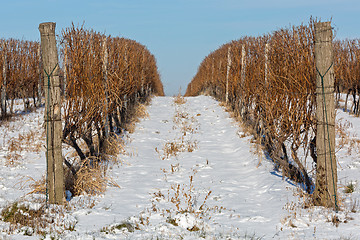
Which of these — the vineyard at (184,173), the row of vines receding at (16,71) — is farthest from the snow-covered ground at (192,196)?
the row of vines receding at (16,71)

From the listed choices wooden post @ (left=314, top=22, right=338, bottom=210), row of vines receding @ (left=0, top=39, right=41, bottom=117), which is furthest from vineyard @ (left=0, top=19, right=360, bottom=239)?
row of vines receding @ (left=0, top=39, right=41, bottom=117)

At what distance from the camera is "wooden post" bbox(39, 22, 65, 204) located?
5.23 metres

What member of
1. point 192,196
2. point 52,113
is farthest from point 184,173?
point 52,113

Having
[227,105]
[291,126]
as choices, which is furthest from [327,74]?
[227,105]

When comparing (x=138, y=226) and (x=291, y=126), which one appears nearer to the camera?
(x=138, y=226)

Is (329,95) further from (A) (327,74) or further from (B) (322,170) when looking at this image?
(B) (322,170)

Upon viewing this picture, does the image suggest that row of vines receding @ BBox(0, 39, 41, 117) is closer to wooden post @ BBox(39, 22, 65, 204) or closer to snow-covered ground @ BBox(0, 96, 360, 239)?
snow-covered ground @ BBox(0, 96, 360, 239)

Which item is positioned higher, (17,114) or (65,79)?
(65,79)

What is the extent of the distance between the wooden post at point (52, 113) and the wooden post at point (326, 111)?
15.0ft

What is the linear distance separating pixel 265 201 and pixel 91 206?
335 cm

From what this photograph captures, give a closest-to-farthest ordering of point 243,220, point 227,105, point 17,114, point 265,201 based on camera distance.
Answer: point 243,220
point 265,201
point 17,114
point 227,105

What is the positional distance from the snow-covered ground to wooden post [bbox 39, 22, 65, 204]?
45 cm

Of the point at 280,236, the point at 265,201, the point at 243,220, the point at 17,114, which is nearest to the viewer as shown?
the point at 280,236

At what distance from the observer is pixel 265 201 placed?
19.4ft
